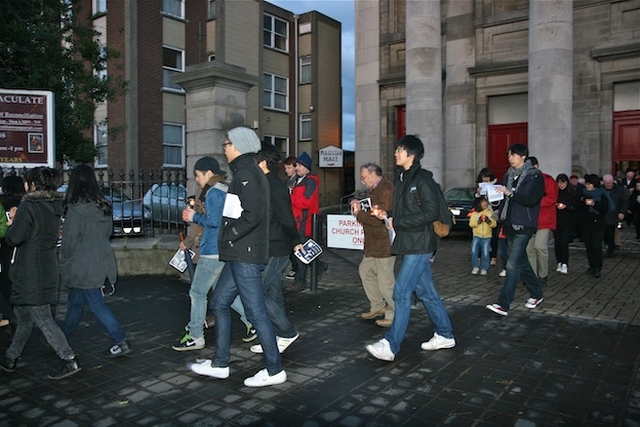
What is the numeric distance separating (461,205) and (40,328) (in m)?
12.9

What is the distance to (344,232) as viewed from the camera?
8.20m

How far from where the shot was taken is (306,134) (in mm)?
33375

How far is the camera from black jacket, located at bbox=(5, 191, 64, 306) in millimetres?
4656

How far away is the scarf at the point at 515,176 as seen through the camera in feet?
21.6

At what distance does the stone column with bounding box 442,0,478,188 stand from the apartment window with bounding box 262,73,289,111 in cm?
1313

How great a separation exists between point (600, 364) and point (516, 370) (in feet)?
2.69

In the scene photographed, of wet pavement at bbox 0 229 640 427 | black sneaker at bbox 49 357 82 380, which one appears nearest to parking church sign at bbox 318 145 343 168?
wet pavement at bbox 0 229 640 427

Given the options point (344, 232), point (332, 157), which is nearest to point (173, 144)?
point (332, 157)

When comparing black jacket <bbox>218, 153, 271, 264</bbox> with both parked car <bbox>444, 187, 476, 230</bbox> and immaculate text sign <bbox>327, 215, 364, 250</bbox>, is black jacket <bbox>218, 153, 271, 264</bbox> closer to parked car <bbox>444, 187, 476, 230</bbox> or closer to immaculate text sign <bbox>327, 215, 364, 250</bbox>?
immaculate text sign <bbox>327, 215, 364, 250</bbox>

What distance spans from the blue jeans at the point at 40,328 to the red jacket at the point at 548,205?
6390mm

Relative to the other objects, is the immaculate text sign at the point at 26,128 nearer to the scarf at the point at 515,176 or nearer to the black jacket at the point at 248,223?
the black jacket at the point at 248,223

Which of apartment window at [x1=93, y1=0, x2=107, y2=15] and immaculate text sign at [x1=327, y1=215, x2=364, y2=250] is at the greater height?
apartment window at [x1=93, y1=0, x2=107, y2=15]

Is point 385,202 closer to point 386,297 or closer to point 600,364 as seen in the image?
point 386,297

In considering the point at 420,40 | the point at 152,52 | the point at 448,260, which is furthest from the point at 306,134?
the point at 448,260
